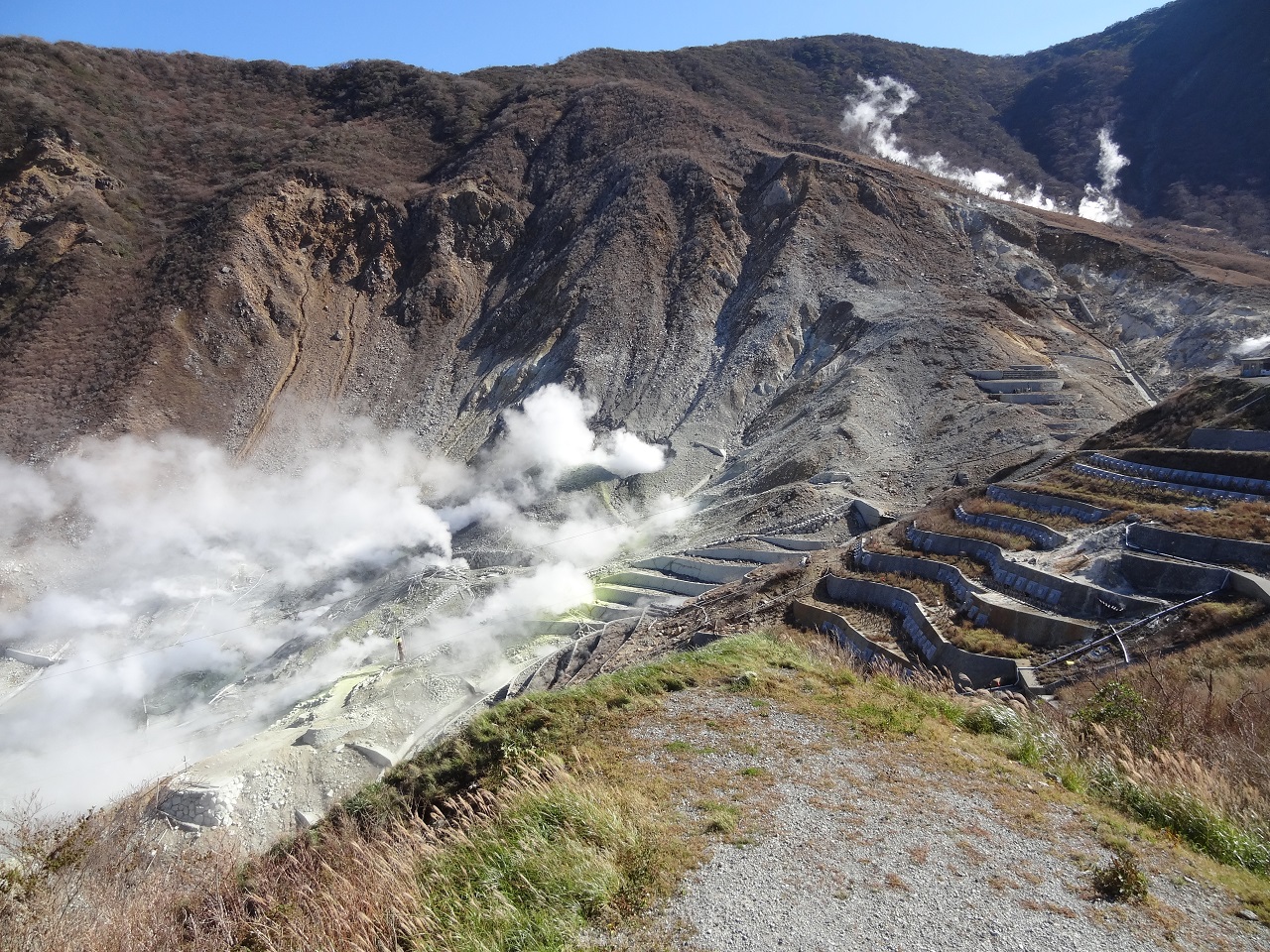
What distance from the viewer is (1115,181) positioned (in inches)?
2640

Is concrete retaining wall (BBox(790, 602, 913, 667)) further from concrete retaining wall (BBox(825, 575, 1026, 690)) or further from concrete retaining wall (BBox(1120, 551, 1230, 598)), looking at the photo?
concrete retaining wall (BBox(1120, 551, 1230, 598))

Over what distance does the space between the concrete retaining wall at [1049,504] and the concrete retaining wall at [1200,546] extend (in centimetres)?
185

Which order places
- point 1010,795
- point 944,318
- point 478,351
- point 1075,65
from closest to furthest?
point 1010,795, point 944,318, point 478,351, point 1075,65

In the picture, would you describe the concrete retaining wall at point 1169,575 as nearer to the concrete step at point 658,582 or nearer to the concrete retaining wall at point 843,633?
the concrete retaining wall at point 843,633

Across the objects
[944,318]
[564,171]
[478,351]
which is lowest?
[944,318]

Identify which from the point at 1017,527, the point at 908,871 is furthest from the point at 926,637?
the point at 908,871

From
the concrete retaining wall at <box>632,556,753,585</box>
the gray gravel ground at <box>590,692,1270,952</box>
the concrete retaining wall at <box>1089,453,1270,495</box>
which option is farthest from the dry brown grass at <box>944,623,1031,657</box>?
the concrete retaining wall at <box>632,556,753,585</box>

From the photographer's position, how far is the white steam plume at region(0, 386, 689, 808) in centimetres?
2150

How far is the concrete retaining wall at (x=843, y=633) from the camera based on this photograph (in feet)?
40.5

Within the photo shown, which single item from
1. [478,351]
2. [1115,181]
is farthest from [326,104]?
[1115,181]

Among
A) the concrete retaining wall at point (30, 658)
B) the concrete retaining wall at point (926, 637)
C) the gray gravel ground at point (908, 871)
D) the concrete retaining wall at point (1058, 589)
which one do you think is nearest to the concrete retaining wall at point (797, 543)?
the concrete retaining wall at point (926, 637)

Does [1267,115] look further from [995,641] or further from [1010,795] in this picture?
[1010,795]

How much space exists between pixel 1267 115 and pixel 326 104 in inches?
A: 3274

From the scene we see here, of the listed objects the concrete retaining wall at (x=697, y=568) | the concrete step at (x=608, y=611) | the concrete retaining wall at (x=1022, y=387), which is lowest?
the concrete step at (x=608, y=611)
